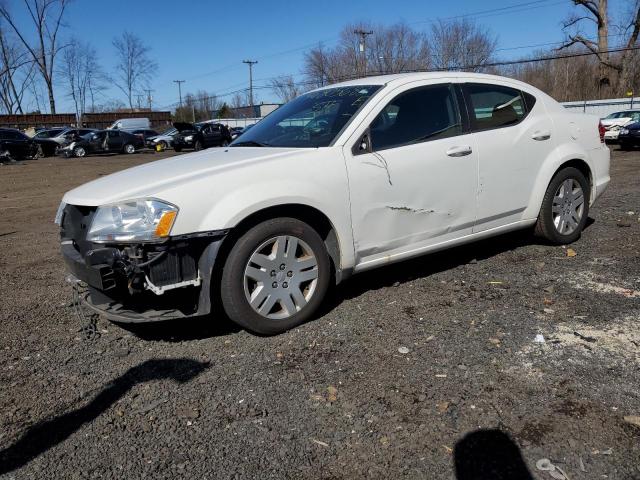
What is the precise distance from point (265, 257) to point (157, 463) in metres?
1.52

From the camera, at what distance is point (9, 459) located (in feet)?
8.57

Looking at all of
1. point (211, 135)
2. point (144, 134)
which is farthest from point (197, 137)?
point (144, 134)

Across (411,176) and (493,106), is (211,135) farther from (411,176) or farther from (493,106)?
(411,176)

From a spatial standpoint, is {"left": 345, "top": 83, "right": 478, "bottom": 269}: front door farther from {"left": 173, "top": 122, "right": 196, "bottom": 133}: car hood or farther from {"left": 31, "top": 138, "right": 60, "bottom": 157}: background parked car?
{"left": 31, "top": 138, "right": 60, "bottom": 157}: background parked car

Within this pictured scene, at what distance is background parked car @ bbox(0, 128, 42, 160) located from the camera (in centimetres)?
2630

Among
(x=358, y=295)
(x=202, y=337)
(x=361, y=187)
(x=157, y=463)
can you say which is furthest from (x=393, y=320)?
(x=157, y=463)

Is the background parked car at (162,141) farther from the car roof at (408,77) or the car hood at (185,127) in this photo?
the car roof at (408,77)

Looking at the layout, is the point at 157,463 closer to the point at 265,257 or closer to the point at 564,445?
the point at 265,257

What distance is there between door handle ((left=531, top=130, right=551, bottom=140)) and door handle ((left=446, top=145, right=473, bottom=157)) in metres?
0.90

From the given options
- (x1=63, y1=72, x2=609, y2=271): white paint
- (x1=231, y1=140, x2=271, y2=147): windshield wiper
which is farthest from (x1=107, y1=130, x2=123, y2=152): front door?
(x1=63, y1=72, x2=609, y2=271): white paint

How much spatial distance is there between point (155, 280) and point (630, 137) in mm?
20612

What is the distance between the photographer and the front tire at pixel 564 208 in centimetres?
540

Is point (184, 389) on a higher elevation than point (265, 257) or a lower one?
lower

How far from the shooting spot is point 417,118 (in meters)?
4.53
